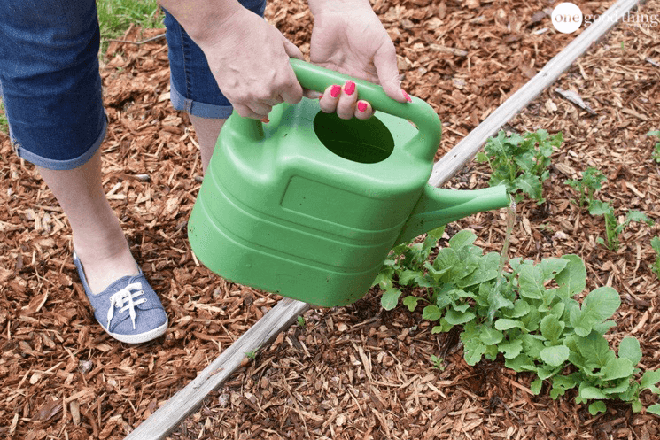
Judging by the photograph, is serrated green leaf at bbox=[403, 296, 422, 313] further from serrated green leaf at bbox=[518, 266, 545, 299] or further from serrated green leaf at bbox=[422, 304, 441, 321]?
serrated green leaf at bbox=[518, 266, 545, 299]

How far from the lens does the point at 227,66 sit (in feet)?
3.97

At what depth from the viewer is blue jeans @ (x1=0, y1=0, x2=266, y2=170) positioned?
4.36 ft

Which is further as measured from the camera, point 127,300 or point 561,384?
point 127,300

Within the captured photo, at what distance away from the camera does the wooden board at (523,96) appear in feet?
7.50

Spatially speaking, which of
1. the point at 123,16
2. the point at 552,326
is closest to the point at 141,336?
the point at 552,326

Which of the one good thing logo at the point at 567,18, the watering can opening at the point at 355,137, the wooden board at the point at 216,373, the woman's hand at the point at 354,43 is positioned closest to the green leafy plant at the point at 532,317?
the wooden board at the point at 216,373

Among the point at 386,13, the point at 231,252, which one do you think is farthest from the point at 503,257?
the point at 386,13

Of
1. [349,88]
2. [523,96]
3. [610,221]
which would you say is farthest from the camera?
[523,96]

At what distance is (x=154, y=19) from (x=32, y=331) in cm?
152

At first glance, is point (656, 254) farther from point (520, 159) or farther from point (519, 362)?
point (519, 362)

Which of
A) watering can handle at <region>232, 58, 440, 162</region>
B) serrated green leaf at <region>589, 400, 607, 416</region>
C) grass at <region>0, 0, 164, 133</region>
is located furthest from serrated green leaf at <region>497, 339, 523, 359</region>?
grass at <region>0, 0, 164, 133</region>

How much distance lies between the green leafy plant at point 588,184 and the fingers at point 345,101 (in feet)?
3.60

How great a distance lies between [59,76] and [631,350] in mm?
1436

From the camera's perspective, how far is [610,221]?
6.78 ft
